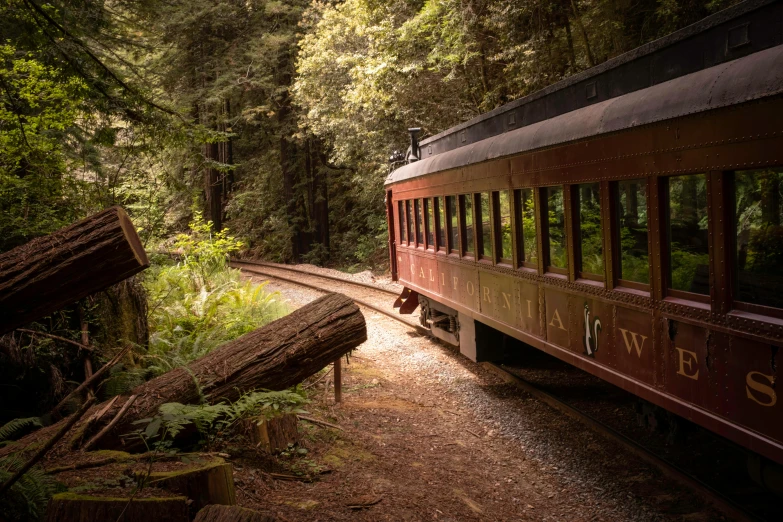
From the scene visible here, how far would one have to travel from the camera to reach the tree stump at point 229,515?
3.43 metres

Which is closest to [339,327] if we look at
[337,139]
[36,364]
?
[36,364]

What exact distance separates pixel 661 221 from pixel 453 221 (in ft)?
16.4

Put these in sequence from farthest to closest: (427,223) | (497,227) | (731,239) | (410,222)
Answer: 1. (410,222)
2. (427,223)
3. (497,227)
4. (731,239)

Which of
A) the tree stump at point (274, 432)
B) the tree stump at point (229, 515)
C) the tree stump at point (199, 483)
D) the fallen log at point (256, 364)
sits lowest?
the tree stump at point (274, 432)

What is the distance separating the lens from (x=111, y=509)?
3559 millimetres

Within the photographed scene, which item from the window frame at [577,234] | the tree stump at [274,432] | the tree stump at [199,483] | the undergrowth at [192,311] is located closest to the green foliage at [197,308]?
the undergrowth at [192,311]

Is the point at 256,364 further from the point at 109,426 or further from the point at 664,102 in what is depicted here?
the point at 664,102

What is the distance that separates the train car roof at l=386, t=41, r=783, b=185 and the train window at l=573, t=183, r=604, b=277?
0.49m

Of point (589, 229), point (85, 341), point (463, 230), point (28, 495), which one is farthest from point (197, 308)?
point (28, 495)

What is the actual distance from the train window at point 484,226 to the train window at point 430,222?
6.44 feet

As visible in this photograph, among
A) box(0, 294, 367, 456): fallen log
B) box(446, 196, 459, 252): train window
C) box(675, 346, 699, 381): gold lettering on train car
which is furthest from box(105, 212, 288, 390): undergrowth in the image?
box(675, 346, 699, 381): gold lettering on train car

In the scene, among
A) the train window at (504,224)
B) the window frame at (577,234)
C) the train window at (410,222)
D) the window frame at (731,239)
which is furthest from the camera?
the train window at (410,222)

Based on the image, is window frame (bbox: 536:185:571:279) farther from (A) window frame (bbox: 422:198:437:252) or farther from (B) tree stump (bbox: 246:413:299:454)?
(A) window frame (bbox: 422:198:437:252)

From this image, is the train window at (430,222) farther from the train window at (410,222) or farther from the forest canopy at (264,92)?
the forest canopy at (264,92)
